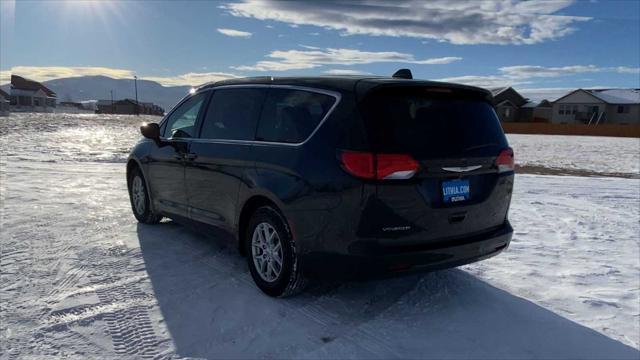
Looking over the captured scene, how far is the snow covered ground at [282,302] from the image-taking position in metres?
3.15

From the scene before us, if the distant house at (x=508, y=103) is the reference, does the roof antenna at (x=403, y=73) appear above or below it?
below

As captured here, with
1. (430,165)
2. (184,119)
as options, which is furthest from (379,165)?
(184,119)

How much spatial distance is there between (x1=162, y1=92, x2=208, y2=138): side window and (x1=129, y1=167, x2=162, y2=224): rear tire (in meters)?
0.81

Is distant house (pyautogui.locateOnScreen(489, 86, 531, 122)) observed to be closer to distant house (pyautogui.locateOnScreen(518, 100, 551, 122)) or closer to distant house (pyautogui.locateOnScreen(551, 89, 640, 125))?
distant house (pyautogui.locateOnScreen(518, 100, 551, 122))

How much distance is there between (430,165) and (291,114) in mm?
1194

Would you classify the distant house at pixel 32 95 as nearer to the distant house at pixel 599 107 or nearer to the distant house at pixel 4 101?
the distant house at pixel 4 101

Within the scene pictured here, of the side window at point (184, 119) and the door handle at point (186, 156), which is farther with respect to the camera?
the side window at point (184, 119)

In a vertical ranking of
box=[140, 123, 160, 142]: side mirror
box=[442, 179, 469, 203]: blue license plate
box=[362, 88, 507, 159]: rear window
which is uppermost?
box=[362, 88, 507, 159]: rear window

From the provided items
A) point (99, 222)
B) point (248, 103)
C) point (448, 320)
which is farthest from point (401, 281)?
point (99, 222)

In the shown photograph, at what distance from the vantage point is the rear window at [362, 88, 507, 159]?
322 cm

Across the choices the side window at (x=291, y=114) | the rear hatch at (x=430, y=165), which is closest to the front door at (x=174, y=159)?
the side window at (x=291, y=114)

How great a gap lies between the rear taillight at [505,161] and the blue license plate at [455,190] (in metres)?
0.45

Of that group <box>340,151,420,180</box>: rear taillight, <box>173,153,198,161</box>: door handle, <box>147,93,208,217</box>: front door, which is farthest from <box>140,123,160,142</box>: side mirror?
<box>340,151,420,180</box>: rear taillight

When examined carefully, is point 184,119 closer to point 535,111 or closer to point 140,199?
point 140,199
